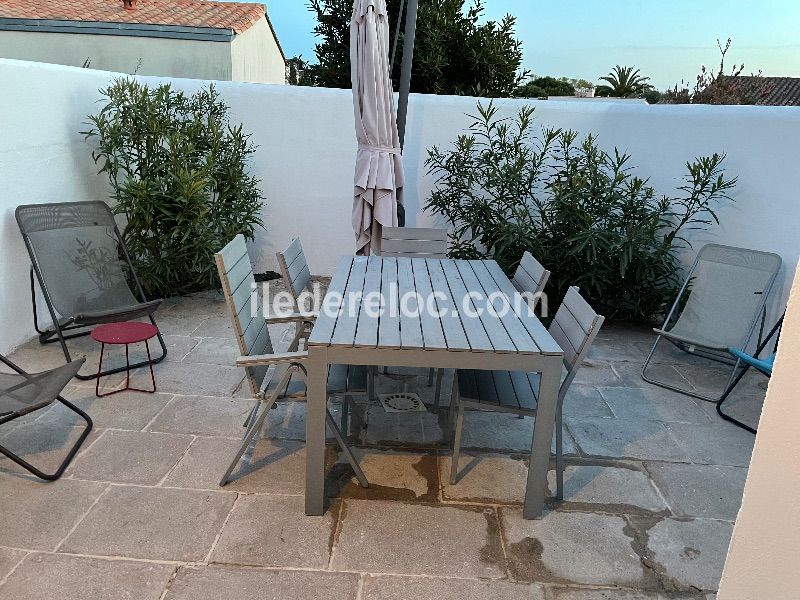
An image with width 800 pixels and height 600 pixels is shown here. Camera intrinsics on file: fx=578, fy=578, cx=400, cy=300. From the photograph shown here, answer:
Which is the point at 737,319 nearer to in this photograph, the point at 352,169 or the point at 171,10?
the point at 352,169

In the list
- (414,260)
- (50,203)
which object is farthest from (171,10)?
(414,260)

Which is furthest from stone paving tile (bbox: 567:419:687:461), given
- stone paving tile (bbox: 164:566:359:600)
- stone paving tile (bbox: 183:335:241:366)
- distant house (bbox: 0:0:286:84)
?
distant house (bbox: 0:0:286:84)

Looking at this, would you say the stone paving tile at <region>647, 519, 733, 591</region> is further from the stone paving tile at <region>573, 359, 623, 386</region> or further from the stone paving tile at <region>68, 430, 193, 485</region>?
the stone paving tile at <region>68, 430, 193, 485</region>

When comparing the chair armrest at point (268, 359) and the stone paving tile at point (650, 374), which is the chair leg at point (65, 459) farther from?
the stone paving tile at point (650, 374)

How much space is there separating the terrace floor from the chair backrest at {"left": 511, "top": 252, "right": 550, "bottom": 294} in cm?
80

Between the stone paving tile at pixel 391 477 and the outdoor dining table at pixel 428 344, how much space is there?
25cm

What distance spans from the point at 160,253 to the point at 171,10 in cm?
1366

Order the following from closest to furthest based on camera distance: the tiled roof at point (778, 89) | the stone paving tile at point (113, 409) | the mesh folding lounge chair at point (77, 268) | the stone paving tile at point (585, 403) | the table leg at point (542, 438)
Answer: the table leg at point (542, 438), the stone paving tile at point (113, 409), the stone paving tile at point (585, 403), the mesh folding lounge chair at point (77, 268), the tiled roof at point (778, 89)

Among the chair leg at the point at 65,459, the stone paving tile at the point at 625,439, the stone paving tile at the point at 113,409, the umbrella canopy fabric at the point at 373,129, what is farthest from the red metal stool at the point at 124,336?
the stone paving tile at the point at 625,439

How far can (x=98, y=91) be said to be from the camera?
498 cm

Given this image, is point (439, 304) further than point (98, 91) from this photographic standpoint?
No

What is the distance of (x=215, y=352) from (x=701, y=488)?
10.5 ft

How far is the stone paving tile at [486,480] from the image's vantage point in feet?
8.85

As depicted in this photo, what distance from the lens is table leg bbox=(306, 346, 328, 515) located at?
232cm
